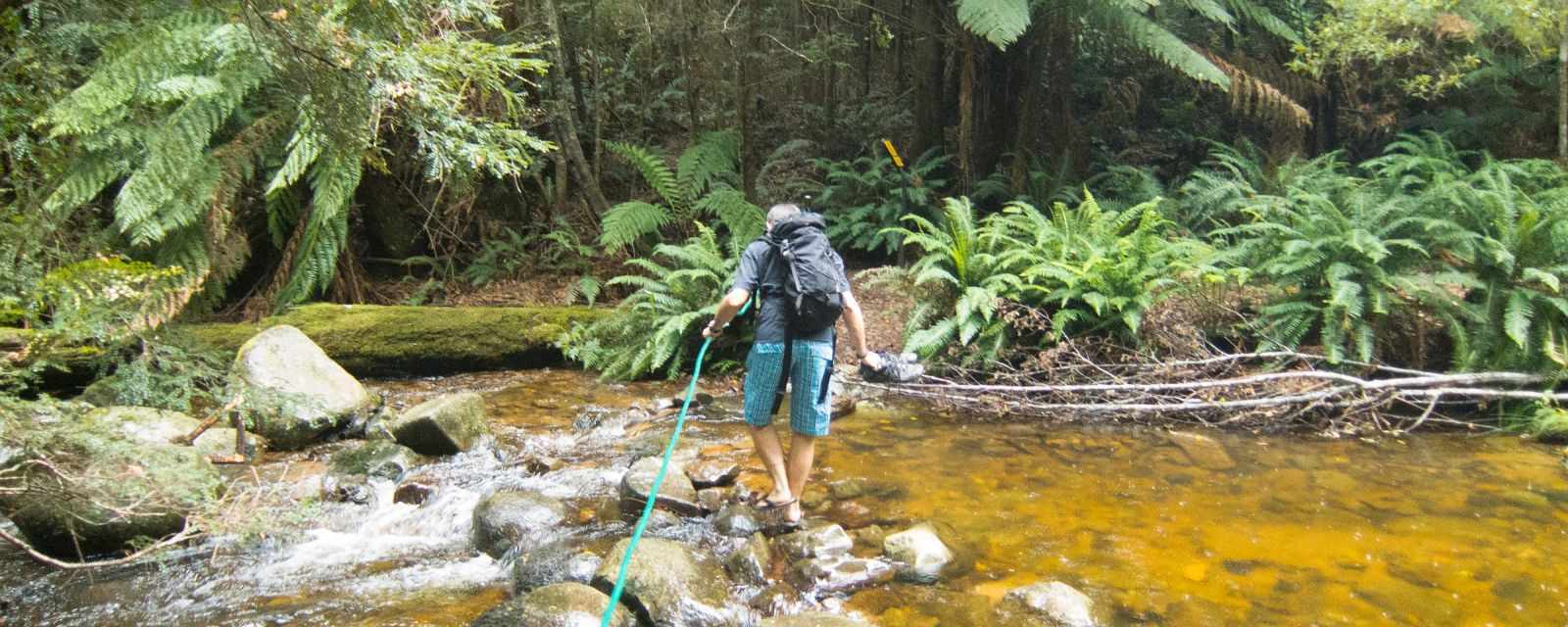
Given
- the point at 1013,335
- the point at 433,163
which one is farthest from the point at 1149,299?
the point at 433,163

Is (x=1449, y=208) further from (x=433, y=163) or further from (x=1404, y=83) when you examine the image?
(x=433, y=163)

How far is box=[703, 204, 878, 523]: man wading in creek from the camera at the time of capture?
161 inches

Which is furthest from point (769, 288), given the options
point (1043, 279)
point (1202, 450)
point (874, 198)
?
point (874, 198)

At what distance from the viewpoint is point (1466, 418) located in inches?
248

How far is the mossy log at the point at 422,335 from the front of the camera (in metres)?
7.66

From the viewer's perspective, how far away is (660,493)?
4.64m

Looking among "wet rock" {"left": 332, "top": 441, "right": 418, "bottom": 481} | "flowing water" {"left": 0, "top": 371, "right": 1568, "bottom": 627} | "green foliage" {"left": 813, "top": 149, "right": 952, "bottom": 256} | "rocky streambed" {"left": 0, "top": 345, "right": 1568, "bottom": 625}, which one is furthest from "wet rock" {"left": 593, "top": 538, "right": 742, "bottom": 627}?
"green foliage" {"left": 813, "top": 149, "right": 952, "bottom": 256}

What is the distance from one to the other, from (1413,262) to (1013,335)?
2954 millimetres

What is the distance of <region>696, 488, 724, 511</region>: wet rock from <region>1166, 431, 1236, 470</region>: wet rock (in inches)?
116

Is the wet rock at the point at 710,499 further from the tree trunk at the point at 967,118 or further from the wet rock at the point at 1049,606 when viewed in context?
the tree trunk at the point at 967,118

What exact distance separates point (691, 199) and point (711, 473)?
18.4 ft

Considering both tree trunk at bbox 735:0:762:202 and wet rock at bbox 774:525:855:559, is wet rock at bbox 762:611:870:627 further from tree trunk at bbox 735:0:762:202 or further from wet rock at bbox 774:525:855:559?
tree trunk at bbox 735:0:762:202

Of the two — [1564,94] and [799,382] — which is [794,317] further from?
[1564,94]

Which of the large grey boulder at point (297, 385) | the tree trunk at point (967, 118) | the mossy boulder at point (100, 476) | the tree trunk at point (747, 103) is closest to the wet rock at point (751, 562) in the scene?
the mossy boulder at point (100, 476)
